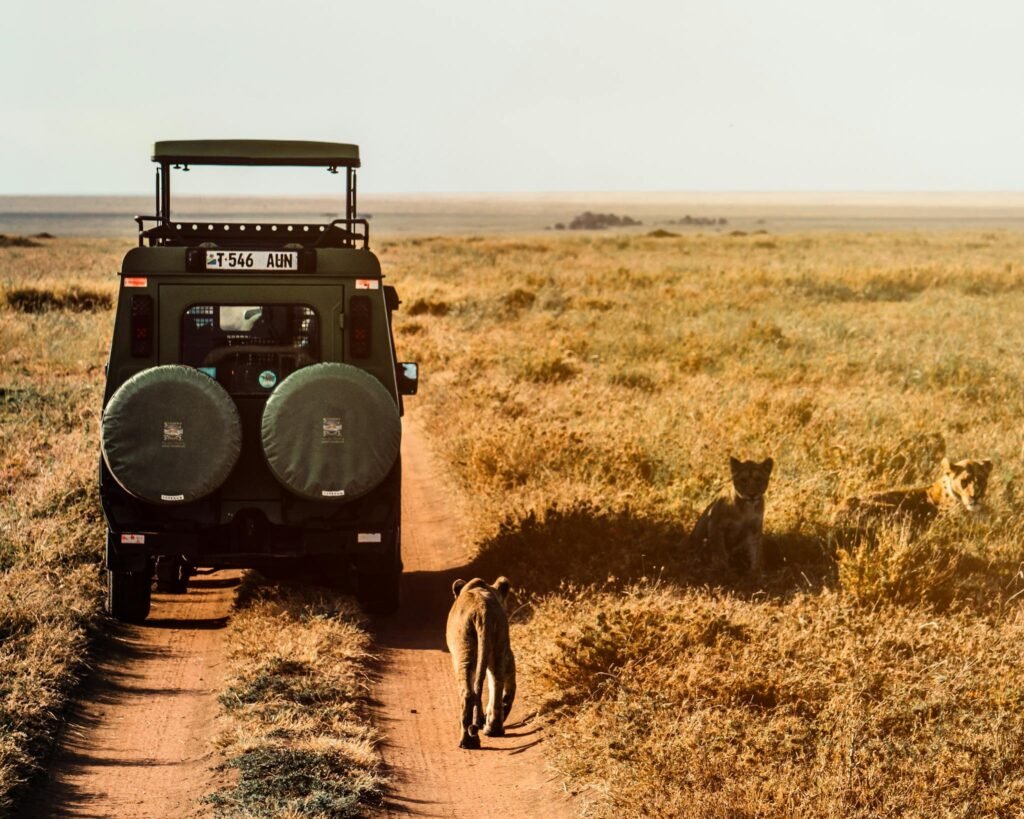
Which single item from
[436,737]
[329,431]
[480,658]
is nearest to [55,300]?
[329,431]

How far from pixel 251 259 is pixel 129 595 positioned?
2.30 meters

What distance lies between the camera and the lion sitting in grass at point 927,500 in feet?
35.4

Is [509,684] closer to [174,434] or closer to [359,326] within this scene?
[174,434]

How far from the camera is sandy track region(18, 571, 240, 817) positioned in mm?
Result: 6281

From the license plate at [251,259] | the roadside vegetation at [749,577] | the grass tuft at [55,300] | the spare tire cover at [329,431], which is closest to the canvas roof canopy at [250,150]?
the license plate at [251,259]

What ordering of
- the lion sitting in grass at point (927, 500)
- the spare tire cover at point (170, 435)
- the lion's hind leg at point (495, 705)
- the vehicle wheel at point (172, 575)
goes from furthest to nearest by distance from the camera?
1. the lion sitting in grass at point (927, 500)
2. the vehicle wheel at point (172, 575)
3. the spare tire cover at point (170, 435)
4. the lion's hind leg at point (495, 705)

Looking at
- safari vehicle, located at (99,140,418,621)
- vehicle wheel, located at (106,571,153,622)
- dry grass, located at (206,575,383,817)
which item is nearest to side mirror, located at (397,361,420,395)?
safari vehicle, located at (99,140,418,621)

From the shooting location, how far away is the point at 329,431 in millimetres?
8250

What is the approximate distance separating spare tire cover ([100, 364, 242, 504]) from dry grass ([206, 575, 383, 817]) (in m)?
→ 1.03

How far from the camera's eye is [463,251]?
61219 millimetres

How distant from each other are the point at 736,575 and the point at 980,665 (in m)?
2.42

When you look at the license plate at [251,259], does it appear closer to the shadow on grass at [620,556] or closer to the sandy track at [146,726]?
the sandy track at [146,726]

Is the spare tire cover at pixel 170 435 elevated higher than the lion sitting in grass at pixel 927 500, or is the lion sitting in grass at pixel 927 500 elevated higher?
the spare tire cover at pixel 170 435

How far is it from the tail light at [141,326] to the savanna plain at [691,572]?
1668 millimetres
